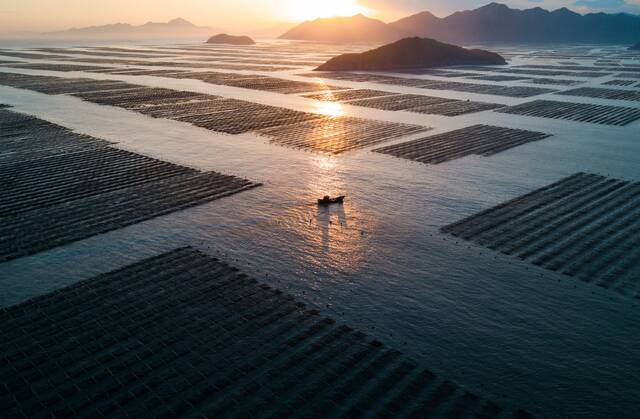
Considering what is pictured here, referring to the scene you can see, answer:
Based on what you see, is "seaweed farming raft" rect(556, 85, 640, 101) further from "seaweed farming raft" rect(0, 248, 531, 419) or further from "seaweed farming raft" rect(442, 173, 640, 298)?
"seaweed farming raft" rect(0, 248, 531, 419)

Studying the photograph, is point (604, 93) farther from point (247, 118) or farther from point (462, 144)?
point (247, 118)

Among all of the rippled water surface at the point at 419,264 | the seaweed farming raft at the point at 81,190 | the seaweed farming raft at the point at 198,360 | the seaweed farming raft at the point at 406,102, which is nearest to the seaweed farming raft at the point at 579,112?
the seaweed farming raft at the point at 406,102

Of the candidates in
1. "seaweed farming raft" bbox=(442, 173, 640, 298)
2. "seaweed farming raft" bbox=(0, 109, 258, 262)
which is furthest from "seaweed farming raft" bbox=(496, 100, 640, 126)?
"seaweed farming raft" bbox=(0, 109, 258, 262)

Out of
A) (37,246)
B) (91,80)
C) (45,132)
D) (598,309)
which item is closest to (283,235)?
(37,246)

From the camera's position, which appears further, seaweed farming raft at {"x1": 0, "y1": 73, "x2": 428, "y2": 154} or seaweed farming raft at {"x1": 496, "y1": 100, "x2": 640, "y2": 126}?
seaweed farming raft at {"x1": 496, "y1": 100, "x2": 640, "y2": 126}

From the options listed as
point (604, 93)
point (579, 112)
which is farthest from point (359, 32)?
point (579, 112)

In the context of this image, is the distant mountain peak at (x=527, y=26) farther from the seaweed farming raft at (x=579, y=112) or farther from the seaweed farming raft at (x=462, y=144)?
the seaweed farming raft at (x=462, y=144)

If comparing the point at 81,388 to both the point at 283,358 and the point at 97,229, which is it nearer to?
the point at 283,358
